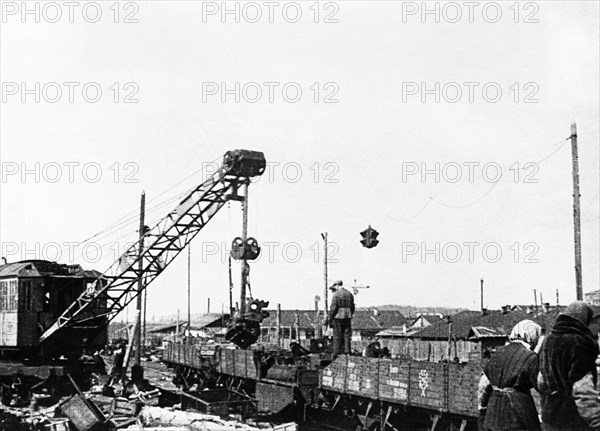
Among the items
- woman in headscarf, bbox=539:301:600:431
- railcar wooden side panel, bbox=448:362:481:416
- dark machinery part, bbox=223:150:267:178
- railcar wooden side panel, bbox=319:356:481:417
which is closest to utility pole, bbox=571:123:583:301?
railcar wooden side panel, bbox=319:356:481:417

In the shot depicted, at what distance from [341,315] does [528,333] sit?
1164 cm

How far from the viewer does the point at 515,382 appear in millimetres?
5152

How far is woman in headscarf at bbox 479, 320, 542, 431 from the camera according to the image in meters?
5.09

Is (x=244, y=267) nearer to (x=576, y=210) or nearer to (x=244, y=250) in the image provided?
(x=244, y=250)

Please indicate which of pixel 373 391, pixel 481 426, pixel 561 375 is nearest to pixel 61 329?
pixel 373 391

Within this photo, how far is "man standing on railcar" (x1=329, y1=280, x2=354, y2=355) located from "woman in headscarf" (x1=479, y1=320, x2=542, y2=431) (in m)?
11.3

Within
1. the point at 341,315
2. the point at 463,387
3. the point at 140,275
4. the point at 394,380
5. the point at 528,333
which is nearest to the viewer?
the point at 528,333

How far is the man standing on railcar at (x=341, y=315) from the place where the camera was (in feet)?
55.0

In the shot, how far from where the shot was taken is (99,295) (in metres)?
20.2

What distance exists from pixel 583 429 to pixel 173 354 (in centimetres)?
Result: 2483

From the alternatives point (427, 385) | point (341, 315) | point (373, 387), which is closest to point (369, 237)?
point (341, 315)

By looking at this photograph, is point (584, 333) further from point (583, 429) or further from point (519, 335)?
point (519, 335)

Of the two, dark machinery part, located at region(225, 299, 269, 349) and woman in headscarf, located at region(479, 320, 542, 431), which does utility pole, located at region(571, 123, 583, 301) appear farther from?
woman in headscarf, located at region(479, 320, 542, 431)

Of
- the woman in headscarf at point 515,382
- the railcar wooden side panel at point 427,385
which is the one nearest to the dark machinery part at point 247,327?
the railcar wooden side panel at point 427,385
